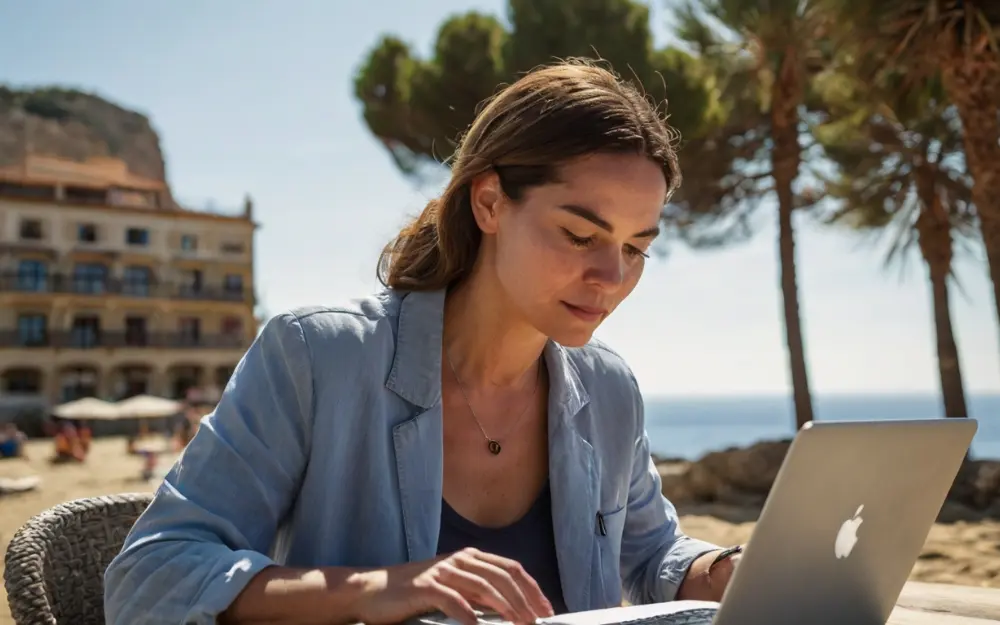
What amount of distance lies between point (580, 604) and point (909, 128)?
39.6ft

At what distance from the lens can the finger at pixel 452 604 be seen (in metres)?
1.01

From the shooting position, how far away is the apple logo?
39.5 inches

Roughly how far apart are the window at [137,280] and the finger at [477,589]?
37.1m

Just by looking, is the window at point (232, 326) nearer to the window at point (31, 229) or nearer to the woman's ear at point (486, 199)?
the window at point (31, 229)

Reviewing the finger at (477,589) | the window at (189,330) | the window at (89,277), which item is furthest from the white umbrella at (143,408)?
the finger at (477,589)

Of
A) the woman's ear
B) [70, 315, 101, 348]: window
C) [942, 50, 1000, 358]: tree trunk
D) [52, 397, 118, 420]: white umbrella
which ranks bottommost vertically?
[52, 397, 118, 420]: white umbrella

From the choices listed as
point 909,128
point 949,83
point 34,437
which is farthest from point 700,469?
point 34,437

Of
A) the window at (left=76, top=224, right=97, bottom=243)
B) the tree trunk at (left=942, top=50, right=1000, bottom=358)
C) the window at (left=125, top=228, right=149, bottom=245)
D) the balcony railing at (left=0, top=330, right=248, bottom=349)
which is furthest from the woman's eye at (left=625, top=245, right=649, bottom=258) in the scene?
the window at (left=125, top=228, right=149, bottom=245)

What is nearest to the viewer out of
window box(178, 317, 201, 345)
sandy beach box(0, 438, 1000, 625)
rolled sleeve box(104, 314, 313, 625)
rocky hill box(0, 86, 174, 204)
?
rolled sleeve box(104, 314, 313, 625)

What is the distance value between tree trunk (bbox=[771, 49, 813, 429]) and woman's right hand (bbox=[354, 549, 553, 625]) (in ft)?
35.6

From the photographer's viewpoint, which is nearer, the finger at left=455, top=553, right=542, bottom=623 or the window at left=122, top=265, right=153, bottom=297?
the finger at left=455, top=553, right=542, bottom=623

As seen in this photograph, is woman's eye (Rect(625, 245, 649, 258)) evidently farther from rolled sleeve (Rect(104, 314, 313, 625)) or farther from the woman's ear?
rolled sleeve (Rect(104, 314, 313, 625))

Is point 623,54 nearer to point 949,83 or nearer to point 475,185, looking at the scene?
point 949,83

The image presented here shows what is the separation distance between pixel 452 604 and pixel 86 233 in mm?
37825
